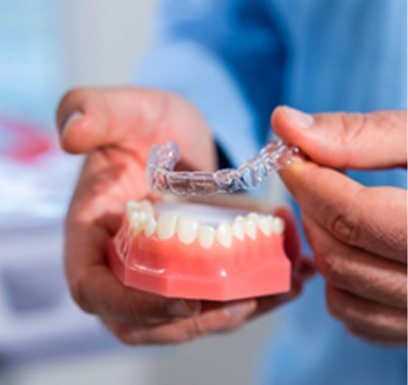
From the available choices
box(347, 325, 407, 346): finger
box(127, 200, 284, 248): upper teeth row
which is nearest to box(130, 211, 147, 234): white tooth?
box(127, 200, 284, 248): upper teeth row

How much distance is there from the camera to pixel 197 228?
2.01ft

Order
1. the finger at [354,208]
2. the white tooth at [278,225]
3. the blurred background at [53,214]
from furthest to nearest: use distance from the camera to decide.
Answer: the blurred background at [53,214]
the white tooth at [278,225]
the finger at [354,208]

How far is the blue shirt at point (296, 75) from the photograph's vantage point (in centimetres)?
82

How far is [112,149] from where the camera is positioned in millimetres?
858

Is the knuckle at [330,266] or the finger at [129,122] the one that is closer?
the knuckle at [330,266]

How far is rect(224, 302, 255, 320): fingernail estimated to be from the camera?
0.68m

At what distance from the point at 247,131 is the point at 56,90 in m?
1.37

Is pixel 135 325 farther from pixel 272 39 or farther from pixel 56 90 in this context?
pixel 56 90

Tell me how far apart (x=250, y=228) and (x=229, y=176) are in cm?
7

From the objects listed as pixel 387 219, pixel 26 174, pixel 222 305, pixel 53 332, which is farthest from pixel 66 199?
pixel 387 219

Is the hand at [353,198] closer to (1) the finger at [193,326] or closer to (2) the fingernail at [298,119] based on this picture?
(2) the fingernail at [298,119]

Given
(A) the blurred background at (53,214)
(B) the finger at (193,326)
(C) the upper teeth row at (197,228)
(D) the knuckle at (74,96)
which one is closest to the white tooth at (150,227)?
(C) the upper teeth row at (197,228)

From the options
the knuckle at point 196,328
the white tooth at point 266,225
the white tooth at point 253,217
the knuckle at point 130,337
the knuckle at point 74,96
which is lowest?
the knuckle at point 130,337

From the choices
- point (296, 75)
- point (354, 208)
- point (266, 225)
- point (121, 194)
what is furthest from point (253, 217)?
point (296, 75)
